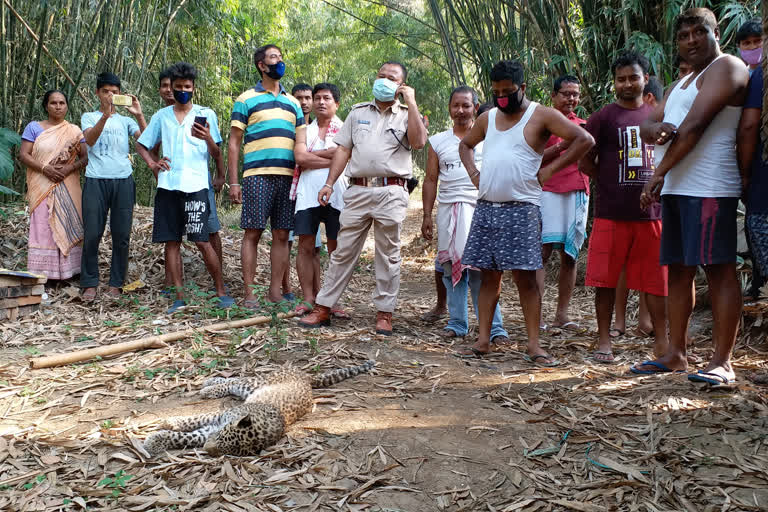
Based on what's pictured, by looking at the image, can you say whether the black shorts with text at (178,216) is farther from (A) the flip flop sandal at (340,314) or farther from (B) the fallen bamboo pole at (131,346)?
(A) the flip flop sandal at (340,314)

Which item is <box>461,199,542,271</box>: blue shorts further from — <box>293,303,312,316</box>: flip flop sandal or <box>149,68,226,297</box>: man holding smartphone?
<box>149,68,226,297</box>: man holding smartphone

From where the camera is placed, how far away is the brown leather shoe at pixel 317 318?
13.5 feet

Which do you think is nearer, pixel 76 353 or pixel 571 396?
pixel 571 396

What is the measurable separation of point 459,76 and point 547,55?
40.2 inches

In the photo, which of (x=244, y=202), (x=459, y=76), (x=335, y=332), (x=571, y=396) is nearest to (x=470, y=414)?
(x=571, y=396)

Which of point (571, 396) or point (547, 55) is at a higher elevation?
point (547, 55)

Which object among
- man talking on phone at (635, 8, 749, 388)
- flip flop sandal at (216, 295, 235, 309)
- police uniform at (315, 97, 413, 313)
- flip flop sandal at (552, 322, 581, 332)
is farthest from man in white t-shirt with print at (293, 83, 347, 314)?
man talking on phone at (635, 8, 749, 388)

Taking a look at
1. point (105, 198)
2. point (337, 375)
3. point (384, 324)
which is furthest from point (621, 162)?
point (105, 198)

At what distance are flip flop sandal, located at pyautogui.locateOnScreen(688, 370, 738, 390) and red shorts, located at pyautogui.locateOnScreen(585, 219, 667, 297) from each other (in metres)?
0.73

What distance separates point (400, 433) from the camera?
8.29ft

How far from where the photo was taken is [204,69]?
373 inches

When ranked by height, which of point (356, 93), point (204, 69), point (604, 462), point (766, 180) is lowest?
point (604, 462)

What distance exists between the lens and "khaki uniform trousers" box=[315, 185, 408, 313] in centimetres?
399

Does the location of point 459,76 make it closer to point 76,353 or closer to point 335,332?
point 335,332
